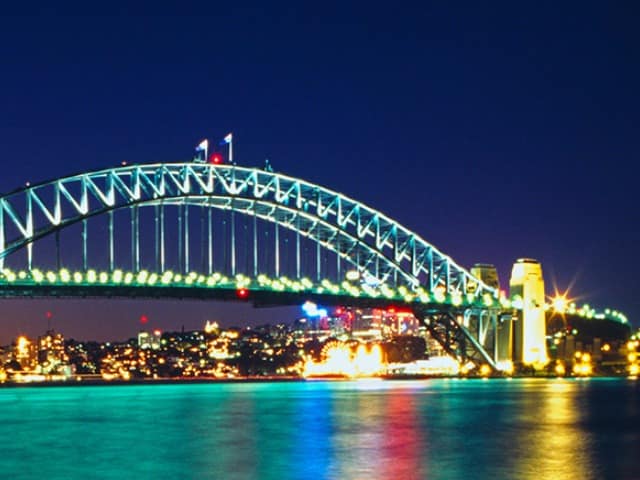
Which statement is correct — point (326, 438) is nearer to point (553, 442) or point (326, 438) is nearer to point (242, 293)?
point (553, 442)

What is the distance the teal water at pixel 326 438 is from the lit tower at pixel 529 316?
3308cm

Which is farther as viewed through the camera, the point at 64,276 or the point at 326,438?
the point at 64,276

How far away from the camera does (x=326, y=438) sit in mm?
48938

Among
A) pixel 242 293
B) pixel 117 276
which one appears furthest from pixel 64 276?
pixel 242 293

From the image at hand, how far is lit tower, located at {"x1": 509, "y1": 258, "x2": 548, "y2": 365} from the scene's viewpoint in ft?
361

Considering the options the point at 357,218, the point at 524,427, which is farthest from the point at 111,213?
the point at 524,427

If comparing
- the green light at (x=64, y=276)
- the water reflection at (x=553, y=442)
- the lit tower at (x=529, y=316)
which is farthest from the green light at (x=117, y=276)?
the lit tower at (x=529, y=316)

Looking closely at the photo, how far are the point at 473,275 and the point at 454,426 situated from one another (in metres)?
62.1

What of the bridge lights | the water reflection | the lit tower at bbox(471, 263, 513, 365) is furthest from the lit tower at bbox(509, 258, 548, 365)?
the water reflection

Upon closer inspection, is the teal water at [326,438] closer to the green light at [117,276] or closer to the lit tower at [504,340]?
the green light at [117,276]

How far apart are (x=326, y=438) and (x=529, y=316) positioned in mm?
63283

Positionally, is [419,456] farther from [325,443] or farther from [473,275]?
[473,275]

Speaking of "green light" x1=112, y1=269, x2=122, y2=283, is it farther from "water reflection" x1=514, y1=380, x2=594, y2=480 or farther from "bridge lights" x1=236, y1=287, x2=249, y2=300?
"water reflection" x1=514, y1=380, x2=594, y2=480

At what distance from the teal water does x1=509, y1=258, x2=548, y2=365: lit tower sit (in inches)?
1302
